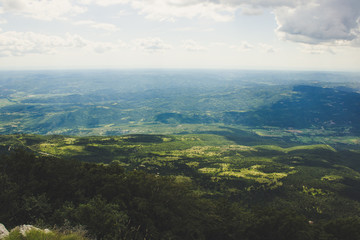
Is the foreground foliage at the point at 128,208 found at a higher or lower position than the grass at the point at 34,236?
lower

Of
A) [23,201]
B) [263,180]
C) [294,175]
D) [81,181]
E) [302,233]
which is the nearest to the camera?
[23,201]

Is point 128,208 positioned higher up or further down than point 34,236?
further down

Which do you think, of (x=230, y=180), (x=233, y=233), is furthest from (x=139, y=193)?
(x=230, y=180)

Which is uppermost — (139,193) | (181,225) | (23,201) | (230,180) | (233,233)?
(23,201)

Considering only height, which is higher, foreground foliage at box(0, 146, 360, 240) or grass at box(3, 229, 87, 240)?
grass at box(3, 229, 87, 240)

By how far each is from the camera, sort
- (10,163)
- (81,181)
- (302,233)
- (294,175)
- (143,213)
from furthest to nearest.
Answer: (294,175) < (10,163) < (81,181) < (302,233) < (143,213)

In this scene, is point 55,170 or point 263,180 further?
point 263,180

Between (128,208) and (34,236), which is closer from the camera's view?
(34,236)

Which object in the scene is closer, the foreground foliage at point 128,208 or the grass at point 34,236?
the grass at point 34,236

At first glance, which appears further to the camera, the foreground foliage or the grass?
the foreground foliage

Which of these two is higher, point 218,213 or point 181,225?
point 181,225

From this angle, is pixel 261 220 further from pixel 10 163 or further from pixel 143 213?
pixel 10 163
